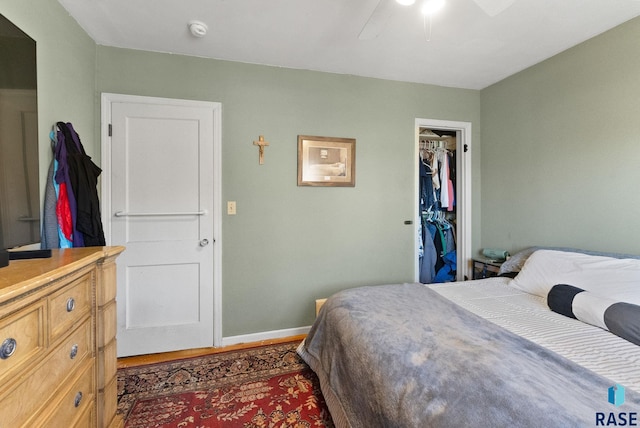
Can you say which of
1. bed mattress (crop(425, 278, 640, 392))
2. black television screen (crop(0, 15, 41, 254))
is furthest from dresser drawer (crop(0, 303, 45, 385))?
bed mattress (crop(425, 278, 640, 392))

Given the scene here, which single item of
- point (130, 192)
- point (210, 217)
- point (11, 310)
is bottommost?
point (11, 310)

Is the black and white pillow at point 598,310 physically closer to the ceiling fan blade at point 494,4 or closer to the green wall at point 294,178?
the green wall at point 294,178

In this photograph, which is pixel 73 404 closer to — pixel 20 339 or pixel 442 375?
pixel 20 339

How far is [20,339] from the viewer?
0.71 meters

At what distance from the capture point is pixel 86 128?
77.3 inches

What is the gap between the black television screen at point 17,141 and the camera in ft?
3.27

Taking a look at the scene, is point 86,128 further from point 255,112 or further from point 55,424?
point 55,424

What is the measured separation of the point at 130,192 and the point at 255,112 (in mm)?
1215

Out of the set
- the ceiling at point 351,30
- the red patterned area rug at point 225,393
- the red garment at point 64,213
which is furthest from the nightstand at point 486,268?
the red garment at point 64,213

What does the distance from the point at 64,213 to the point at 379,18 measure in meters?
2.09

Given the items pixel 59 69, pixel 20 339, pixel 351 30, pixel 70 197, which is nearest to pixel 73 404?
pixel 20 339

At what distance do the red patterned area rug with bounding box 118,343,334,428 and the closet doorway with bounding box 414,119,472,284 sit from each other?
194cm

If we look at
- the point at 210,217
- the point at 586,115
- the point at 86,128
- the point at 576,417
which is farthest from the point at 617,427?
the point at 86,128

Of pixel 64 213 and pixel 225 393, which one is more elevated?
pixel 64 213
